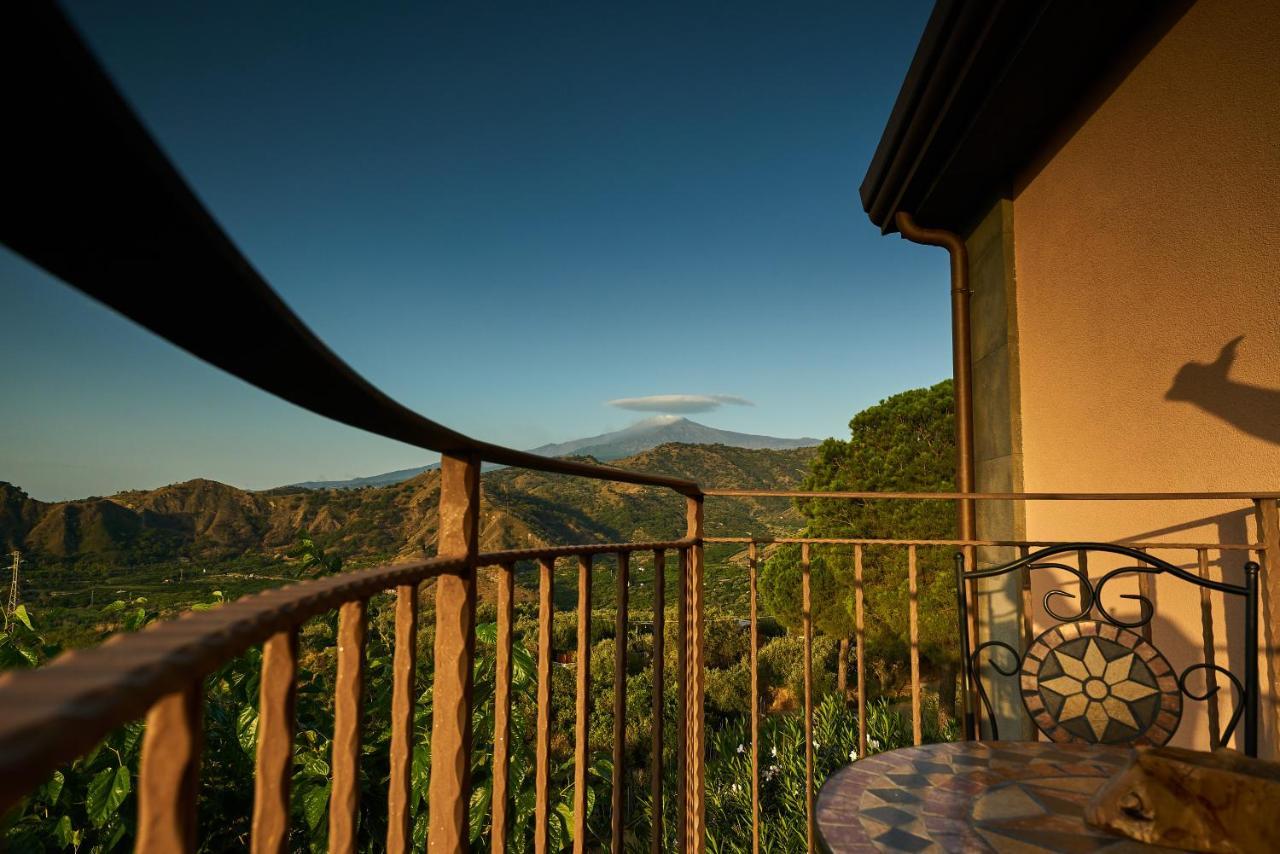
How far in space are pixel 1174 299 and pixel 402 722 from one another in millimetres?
3042

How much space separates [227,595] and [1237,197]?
344cm

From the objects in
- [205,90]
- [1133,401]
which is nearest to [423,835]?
[1133,401]

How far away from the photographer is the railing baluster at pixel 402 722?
0.85 metres

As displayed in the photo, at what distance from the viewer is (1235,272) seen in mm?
2434

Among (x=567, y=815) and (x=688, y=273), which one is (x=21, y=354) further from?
(x=688, y=273)

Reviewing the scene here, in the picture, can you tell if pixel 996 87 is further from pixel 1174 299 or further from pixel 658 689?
pixel 658 689

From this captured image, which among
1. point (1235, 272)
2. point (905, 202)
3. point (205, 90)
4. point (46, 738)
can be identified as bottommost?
point (46, 738)

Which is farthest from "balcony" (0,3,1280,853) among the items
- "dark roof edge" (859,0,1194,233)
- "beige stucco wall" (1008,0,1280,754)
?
"dark roof edge" (859,0,1194,233)

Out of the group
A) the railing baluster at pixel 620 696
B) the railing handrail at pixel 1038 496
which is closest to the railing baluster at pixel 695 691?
the railing handrail at pixel 1038 496

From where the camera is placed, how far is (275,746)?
575mm

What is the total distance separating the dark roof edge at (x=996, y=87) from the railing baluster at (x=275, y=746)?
310 cm

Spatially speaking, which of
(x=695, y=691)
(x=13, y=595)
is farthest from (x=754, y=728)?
(x=13, y=595)

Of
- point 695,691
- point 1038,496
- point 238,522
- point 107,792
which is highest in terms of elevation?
point 1038,496

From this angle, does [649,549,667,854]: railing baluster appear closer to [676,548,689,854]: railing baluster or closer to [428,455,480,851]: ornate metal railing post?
[676,548,689,854]: railing baluster
